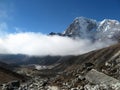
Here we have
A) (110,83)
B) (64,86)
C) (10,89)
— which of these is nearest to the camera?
(110,83)

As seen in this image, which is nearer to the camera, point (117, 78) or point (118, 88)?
point (118, 88)

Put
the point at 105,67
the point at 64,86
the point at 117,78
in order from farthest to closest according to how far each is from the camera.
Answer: the point at 105,67, the point at 64,86, the point at 117,78

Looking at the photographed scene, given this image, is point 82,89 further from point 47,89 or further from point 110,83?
point 47,89

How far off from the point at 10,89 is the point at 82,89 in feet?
121

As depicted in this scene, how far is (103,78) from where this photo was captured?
5600 cm

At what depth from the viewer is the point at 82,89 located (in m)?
54.9

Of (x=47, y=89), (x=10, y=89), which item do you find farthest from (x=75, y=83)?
(x=10, y=89)

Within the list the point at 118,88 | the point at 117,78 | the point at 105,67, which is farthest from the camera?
the point at 105,67

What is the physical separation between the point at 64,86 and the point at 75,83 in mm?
3045

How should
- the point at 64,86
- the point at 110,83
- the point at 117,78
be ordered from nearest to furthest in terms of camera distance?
the point at 110,83, the point at 117,78, the point at 64,86

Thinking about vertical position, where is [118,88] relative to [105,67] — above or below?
below

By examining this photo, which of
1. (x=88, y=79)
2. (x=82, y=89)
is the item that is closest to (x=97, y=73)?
(x=88, y=79)

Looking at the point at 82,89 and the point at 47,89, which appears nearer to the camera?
the point at 82,89

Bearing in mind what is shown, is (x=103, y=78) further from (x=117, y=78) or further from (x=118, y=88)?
(x=118, y=88)
